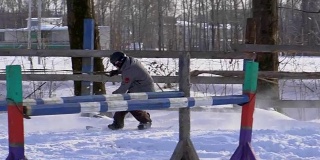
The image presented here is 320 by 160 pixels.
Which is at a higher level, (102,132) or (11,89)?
(11,89)

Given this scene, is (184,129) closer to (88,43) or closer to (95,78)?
(95,78)

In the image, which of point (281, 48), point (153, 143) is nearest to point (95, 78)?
point (281, 48)

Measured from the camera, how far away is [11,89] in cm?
517

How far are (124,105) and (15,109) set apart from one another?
0.93 m

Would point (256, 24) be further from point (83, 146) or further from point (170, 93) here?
point (170, 93)

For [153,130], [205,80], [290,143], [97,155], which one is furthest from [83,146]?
[205,80]

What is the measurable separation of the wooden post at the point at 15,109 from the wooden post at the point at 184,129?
1763mm

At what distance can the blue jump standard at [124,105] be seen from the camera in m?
5.20

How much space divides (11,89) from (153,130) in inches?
185

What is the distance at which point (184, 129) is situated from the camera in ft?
21.5

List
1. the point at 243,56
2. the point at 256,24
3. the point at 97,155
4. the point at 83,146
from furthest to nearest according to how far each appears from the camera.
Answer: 1. the point at 256,24
2. the point at 243,56
3. the point at 83,146
4. the point at 97,155

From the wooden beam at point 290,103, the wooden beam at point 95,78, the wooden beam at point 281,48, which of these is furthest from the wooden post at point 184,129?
the wooden beam at point 290,103

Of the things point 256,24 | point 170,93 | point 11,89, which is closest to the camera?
point 11,89

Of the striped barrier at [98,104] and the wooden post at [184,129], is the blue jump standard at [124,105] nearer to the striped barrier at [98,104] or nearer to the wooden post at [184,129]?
the striped barrier at [98,104]
